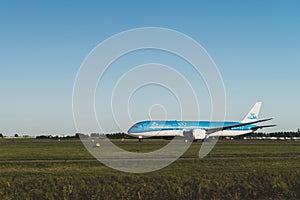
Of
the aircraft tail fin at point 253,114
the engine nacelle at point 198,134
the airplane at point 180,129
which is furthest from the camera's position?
the aircraft tail fin at point 253,114

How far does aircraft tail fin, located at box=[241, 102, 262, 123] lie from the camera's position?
188 meters

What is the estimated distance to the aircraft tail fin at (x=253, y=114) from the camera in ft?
616

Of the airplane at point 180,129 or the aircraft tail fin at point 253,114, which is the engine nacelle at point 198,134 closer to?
the airplane at point 180,129

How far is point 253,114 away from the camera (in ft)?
620

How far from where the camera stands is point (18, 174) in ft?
140

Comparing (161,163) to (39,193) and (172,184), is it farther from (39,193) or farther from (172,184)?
(39,193)

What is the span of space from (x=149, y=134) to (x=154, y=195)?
10207 cm

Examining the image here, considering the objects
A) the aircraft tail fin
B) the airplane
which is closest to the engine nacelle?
the airplane

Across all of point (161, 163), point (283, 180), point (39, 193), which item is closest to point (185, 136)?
point (161, 163)

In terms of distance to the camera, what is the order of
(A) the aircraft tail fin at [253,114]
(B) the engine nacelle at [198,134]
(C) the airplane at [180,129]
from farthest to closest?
(A) the aircraft tail fin at [253,114] → (C) the airplane at [180,129] → (B) the engine nacelle at [198,134]

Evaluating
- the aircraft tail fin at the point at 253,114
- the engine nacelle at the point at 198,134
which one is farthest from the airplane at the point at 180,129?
the aircraft tail fin at the point at 253,114

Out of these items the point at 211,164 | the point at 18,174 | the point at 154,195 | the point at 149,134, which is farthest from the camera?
the point at 149,134

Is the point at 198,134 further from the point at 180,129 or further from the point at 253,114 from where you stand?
the point at 253,114

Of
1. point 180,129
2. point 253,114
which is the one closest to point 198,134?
point 180,129
